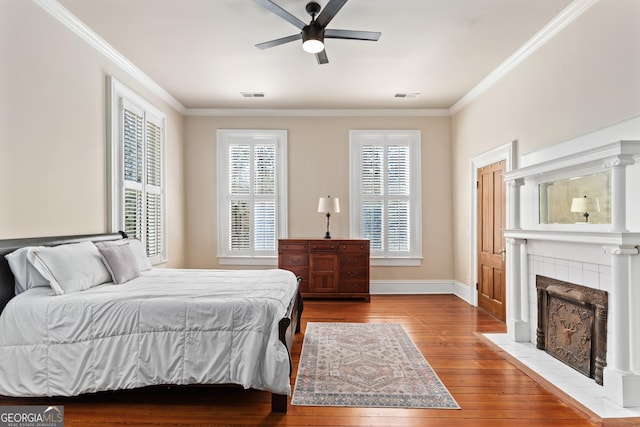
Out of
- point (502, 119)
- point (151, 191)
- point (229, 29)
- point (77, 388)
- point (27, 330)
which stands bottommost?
point (77, 388)

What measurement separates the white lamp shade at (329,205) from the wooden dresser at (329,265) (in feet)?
1.55

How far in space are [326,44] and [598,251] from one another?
122 inches

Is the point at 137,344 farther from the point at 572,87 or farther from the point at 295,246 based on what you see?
the point at 572,87

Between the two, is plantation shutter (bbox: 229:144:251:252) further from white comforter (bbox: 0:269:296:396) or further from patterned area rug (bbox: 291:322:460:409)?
white comforter (bbox: 0:269:296:396)

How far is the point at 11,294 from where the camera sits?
2.58 metres

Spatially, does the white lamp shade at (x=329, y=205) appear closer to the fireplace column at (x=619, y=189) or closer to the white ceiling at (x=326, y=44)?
the white ceiling at (x=326, y=44)

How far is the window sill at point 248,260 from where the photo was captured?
623 cm

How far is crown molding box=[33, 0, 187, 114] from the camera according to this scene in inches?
124

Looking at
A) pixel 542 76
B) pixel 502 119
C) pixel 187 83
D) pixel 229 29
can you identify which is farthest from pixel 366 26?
pixel 187 83

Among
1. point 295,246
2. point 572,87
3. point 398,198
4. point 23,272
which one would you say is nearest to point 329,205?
point 295,246

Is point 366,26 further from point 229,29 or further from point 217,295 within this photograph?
point 217,295

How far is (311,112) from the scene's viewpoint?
6254 millimetres

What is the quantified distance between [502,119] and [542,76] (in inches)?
34.2

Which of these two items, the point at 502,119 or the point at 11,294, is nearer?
the point at 11,294
